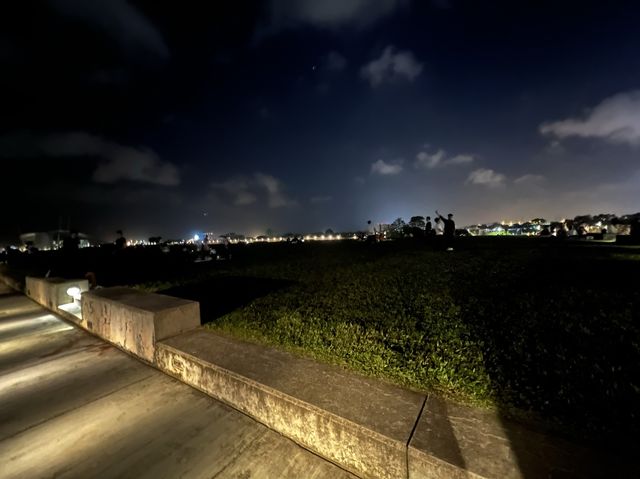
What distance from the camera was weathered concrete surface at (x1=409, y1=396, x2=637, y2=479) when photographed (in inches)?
60.4

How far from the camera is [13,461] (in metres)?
2.26

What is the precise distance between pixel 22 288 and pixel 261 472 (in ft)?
44.5

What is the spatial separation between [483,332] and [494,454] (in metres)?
2.03

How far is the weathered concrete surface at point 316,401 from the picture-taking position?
195 cm

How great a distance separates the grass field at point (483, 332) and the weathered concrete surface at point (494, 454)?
257 millimetres

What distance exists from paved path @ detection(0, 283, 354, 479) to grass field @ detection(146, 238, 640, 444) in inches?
39.7

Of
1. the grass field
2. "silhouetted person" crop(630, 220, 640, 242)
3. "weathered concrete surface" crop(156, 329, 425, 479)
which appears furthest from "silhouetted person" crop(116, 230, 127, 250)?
"silhouetted person" crop(630, 220, 640, 242)

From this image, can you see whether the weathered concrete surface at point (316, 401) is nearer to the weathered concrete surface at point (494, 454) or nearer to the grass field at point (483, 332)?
the weathered concrete surface at point (494, 454)

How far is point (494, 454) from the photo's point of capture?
5.48 ft

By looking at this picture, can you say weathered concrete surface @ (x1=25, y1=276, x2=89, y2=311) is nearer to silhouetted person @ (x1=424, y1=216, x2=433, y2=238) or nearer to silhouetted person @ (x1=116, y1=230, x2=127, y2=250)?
silhouetted person @ (x1=116, y1=230, x2=127, y2=250)

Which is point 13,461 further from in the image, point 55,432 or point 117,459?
point 117,459

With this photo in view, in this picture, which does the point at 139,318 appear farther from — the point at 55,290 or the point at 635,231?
the point at 635,231

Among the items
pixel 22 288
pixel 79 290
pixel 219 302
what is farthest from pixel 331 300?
pixel 22 288

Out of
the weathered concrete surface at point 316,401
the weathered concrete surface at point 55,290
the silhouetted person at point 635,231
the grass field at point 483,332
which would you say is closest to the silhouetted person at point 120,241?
the weathered concrete surface at point 55,290
